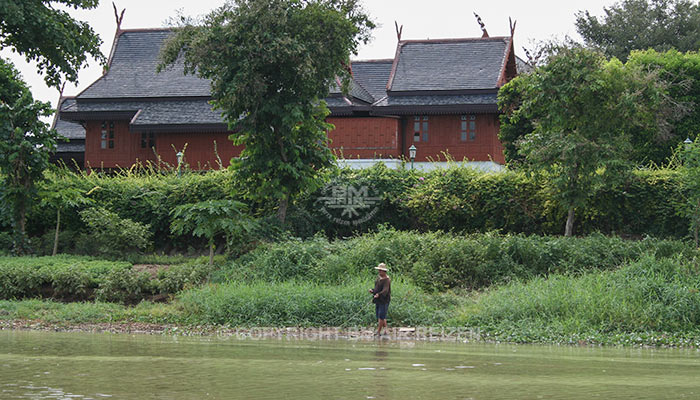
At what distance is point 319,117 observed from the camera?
26109 millimetres

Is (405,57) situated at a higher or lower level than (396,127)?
higher

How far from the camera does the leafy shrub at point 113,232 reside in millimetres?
26094

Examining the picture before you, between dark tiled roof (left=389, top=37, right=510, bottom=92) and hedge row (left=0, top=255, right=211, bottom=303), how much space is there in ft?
63.4

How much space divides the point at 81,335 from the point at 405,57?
27212 millimetres

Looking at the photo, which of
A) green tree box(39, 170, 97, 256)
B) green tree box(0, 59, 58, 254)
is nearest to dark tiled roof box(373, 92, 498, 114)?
green tree box(39, 170, 97, 256)

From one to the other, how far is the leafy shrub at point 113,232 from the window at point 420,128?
54.4ft

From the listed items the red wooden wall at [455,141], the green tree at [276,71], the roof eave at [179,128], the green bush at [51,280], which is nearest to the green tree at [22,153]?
the green bush at [51,280]

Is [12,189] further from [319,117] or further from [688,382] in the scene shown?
[688,382]

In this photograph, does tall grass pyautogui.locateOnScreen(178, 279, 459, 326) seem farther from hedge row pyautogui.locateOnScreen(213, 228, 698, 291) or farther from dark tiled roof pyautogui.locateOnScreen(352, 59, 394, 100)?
dark tiled roof pyautogui.locateOnScreen(352, 59, 394, 100)

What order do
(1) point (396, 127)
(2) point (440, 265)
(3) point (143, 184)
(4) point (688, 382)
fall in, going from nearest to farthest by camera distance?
(4) point (688, 382)
(2) point (440, 265)
(3) point (143, 184)
(1) point (396, 127)

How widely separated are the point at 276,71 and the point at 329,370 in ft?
47.3

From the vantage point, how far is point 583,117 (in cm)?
2383

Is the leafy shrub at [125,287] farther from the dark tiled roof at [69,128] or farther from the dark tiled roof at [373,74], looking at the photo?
the dark tiled roof at [69,128]

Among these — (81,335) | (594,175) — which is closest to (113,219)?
(81,335)
